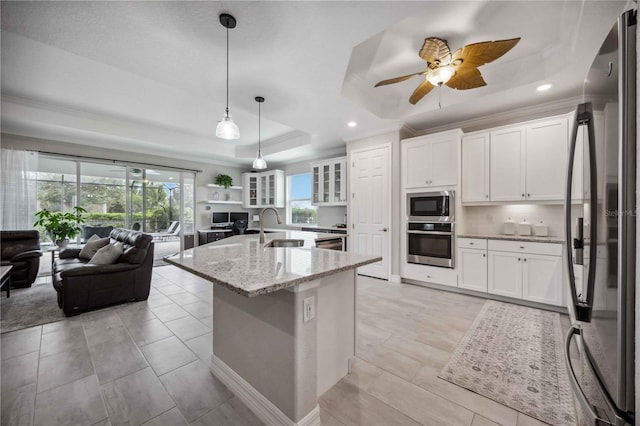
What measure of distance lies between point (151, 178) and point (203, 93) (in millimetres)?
3921

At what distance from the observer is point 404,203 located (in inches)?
166

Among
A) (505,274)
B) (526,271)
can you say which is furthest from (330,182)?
(526,271)

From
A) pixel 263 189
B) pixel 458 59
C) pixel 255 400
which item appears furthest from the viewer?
pixel 263 189

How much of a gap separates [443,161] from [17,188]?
23.4 feet

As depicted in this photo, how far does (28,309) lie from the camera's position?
10.1ft

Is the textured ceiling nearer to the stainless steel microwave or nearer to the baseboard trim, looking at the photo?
the stainless steel microwave

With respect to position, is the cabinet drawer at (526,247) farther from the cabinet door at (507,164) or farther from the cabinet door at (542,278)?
the cabinet door at (507,164)

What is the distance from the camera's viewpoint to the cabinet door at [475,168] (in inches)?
145

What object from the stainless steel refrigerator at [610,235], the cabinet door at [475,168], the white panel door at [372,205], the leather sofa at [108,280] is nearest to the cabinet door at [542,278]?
the cabinet door at [475,168]

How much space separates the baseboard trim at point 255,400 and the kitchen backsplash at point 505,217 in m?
3.35

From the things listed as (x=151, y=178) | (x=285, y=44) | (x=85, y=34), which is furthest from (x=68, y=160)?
(x=285, y=44)

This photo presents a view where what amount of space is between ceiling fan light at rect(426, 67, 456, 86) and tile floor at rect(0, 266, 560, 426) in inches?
97.7

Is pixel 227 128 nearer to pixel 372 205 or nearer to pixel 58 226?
pixel 372 205

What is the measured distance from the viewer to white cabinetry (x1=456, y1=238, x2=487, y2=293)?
3.53 meters
